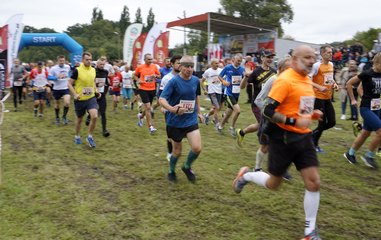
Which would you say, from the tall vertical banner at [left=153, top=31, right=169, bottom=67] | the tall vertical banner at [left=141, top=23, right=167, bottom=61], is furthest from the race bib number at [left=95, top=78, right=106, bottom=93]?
the tall vertical banner at [left=153, top=31, right=169, bottom=67]

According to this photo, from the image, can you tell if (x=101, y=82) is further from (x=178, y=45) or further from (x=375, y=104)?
(x=178, y=45)

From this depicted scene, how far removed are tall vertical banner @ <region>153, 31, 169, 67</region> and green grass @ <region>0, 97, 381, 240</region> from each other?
40.0 ft

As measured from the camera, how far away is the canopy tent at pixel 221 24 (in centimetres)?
2591

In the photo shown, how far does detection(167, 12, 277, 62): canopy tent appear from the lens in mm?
25914

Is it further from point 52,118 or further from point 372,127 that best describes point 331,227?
point 52,118

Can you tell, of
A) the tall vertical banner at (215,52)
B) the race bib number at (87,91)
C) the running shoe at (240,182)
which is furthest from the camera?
the tall vertical banner at (215,52)

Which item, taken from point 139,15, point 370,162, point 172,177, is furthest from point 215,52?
point 139,15

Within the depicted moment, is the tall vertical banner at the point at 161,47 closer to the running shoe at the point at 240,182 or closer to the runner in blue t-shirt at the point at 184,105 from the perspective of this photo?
the runner in blue t-shirt at the point at 184,105

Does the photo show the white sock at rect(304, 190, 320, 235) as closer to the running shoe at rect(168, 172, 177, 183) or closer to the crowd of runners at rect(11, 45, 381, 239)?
the crowd of runners at rect(11, 45, 381, 239)

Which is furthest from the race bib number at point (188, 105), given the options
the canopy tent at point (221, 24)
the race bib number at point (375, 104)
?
the canopy tent at point (221, 24)

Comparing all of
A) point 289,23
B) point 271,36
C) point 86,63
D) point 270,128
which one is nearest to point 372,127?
point 270,128

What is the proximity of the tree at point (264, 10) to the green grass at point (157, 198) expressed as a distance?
40.3 metres

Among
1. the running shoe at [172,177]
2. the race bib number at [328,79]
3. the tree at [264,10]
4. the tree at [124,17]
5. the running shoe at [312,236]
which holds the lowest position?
the running shoe at [172,177]

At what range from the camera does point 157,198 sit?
512cm
